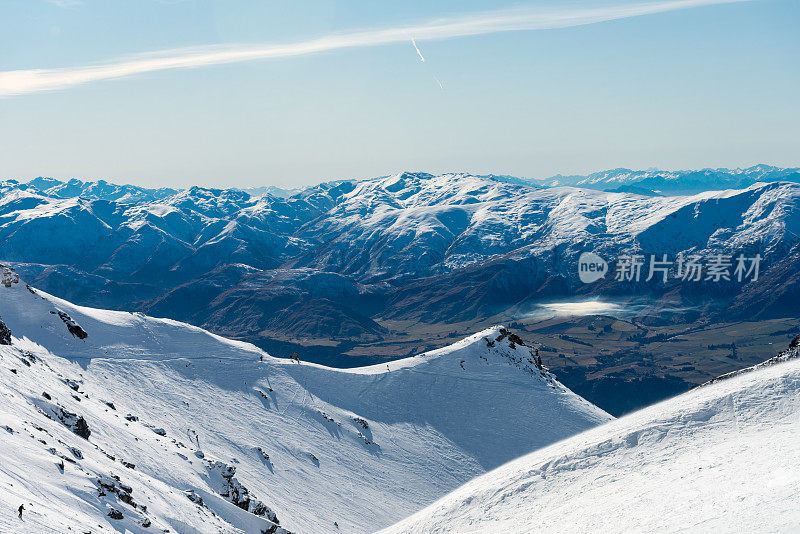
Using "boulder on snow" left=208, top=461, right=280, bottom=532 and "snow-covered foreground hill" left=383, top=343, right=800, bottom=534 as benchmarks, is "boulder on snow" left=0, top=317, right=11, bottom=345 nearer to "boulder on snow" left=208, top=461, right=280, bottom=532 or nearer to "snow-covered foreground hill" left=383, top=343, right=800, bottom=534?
"boulder on snow" left=208, top=461, right=280, bottom=532

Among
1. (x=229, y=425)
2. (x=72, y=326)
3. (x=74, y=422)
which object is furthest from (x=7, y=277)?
(x=74, y=422)

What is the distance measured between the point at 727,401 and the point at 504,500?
15.6 metres

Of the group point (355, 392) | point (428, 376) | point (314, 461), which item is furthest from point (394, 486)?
point (428, 376)

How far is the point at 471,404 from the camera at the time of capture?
288ft

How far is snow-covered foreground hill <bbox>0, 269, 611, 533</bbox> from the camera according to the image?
33688 mm

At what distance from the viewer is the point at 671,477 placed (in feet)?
102

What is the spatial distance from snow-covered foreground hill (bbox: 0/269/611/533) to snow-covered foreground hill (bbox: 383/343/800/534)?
17.3 meters

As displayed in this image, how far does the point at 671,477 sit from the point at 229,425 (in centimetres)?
4927

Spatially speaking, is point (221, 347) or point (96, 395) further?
point (221, 347)

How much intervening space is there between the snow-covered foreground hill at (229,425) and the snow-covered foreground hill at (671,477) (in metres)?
17.3

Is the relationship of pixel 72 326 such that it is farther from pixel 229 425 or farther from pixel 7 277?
pixel 229 425

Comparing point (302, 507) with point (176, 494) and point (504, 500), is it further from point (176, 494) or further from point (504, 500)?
point (504, 500)

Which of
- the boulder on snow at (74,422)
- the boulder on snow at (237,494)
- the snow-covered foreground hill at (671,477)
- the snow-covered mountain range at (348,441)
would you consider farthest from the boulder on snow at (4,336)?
the snow-covered foreground hill at (671,477)

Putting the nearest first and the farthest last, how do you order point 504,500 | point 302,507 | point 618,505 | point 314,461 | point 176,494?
1. point 618,505
2. point 504,500
3. point 176,494
4. point 302,507
5. point 314,461
